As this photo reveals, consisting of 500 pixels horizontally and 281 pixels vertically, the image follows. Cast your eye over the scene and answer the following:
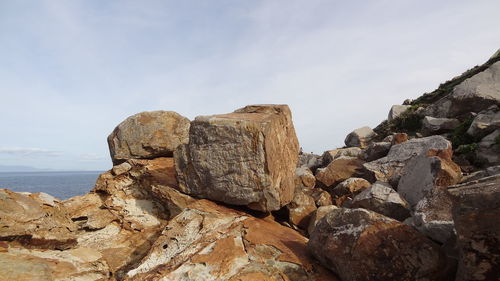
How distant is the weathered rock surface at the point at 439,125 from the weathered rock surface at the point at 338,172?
7.49 m

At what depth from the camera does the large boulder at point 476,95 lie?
16.5m

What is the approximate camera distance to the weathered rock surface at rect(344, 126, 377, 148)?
24825mm

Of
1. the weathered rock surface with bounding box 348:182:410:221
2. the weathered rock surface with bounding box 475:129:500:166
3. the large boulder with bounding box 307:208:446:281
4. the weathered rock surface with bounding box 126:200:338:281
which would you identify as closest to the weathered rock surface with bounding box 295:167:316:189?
the weathered rock surface with bounding box 348:182:410:221

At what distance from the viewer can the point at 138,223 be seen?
894 centimetres

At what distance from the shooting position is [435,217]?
20.4 ft

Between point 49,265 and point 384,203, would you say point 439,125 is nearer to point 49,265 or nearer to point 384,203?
point 384,203

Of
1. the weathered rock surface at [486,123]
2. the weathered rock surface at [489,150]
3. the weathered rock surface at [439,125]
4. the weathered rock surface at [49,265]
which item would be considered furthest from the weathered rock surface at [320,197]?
the weathered rock surface at [439,125]

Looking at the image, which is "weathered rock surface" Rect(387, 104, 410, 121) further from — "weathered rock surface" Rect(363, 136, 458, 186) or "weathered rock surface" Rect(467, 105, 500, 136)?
"weathered rock surface" Rect(363, 136, 458, 186)

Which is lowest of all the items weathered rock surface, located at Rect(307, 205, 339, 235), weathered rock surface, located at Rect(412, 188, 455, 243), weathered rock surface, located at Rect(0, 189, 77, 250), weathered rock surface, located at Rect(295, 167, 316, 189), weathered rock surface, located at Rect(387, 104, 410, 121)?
weathered rock surface, located at Rect(307, 205, 339, 235)

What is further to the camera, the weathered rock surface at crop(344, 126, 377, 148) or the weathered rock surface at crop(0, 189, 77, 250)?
the weathered rock surface at crop(344, 126, 377, 148)

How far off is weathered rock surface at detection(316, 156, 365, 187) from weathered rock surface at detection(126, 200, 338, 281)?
174 inches

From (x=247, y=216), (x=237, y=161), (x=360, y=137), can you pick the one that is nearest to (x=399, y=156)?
(x=247, y=216)

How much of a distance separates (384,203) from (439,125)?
39.9ft

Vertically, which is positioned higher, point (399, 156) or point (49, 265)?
point (399, 156)
